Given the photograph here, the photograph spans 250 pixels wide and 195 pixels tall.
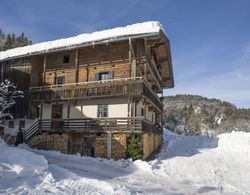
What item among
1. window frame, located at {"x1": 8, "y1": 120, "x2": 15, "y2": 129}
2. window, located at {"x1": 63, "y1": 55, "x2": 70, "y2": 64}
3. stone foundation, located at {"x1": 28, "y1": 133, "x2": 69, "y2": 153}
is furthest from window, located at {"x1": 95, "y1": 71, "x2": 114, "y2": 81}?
window frame, located at {"x1": 8, "y1": 120, "x2": 15, "y2": 129}

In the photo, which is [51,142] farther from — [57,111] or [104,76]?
[104,76]

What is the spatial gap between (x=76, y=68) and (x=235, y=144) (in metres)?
17.8

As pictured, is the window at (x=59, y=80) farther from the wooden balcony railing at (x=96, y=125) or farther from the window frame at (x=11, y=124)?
the window frame at (x=11, y=124)

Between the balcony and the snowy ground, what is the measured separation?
5.36 metres

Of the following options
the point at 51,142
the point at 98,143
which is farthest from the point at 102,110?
the point at 51,142

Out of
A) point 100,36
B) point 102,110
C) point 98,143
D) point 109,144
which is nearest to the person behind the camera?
point 109,144

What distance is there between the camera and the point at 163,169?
69.7 ft

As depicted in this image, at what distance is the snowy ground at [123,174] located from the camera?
1326 centimetres

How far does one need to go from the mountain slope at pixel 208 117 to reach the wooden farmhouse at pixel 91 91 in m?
85.5

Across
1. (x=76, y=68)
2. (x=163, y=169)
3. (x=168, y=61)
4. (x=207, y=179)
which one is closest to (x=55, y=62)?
(x=76, y=68)

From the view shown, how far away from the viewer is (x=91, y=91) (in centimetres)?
2605

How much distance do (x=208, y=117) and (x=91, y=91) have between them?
403ft

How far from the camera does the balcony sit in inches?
945

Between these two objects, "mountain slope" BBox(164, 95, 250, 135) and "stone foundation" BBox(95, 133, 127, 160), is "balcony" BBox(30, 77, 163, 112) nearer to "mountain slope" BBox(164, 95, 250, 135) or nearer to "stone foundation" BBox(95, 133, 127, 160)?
"stone foundation" BBox(95, 133, 127, 160)
